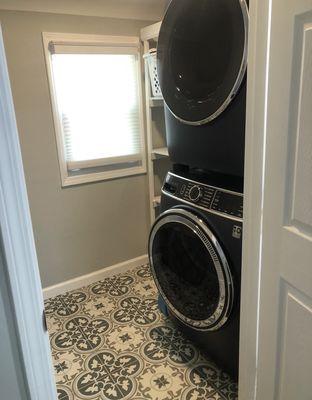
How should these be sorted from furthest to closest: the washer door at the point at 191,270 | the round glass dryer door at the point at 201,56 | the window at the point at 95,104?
the window at the point at 95,104, the washer door at the point at 191,270, the round glass dryer door at the point at 201,56

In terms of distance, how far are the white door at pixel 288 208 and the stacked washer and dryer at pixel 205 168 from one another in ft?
0.86

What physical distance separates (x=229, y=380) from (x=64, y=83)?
6.70 ft

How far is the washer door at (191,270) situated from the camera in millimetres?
1492

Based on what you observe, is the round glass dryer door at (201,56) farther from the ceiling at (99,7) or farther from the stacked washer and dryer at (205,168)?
the ceiling at (99,7)

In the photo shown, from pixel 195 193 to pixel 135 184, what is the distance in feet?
3.85

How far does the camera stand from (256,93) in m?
1.08

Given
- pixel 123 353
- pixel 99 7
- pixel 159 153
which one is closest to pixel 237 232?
pixel 123 353

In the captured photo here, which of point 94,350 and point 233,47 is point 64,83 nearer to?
point 233,47

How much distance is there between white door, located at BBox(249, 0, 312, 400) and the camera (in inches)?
35.4

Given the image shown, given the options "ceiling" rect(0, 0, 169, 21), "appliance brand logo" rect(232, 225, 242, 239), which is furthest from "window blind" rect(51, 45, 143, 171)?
"appliance brand logo" rect(232, 225, 242, 239)

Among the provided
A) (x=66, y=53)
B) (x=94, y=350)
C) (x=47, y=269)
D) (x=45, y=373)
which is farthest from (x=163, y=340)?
(x=66, y=53)

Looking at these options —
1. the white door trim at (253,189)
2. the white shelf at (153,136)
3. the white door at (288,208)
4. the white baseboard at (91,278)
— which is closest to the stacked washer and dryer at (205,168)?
the white door trim at (253,189)

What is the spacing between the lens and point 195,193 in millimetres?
1612

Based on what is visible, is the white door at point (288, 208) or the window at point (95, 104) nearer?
the white door at point (288, 208)
